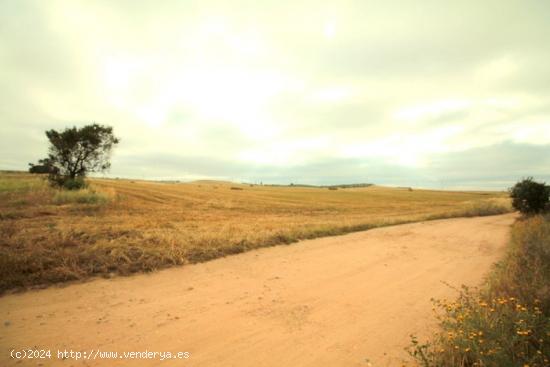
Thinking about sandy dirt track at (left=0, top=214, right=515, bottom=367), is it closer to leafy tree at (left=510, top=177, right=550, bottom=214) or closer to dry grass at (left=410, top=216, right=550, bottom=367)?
dry grass at (left=410, top=216, right=550, bottom=367)

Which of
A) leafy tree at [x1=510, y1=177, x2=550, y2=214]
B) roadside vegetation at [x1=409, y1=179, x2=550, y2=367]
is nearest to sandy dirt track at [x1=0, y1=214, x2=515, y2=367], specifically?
roadside vegetation at [x1=409, y1=179, x2=550, y2=367]

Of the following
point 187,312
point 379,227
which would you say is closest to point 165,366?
point 187,312

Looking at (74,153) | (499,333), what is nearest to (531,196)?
(499,333)

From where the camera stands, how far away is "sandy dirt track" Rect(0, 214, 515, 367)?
3883 mm

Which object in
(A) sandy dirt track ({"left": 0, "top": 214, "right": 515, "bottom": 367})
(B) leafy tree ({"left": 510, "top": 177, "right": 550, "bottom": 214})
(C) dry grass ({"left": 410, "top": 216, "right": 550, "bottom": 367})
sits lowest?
(A) sandy dirt track ({"left": 0, "top": 214, "right": 515, "bottom": 367})

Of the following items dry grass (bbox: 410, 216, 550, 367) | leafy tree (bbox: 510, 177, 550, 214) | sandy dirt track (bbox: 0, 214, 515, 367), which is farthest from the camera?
leafy tree (bbox: 510, 177, 550, 214)

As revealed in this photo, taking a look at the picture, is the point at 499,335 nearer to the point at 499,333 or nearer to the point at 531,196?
the point at 499,333

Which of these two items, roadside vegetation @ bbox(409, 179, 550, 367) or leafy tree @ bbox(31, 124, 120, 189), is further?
leafy tree @ bbox(31, 124, 120, 189)

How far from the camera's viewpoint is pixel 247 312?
506cm

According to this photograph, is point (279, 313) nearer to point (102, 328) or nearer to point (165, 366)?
point (165, 366)

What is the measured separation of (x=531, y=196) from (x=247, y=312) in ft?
86.8

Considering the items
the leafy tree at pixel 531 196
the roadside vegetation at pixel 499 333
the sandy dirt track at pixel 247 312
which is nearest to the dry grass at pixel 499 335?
the roadside vegetation at pixel 499 333

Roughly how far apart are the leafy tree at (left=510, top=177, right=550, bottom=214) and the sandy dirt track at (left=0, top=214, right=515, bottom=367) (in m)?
19.1

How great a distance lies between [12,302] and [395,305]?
7.10 meters
